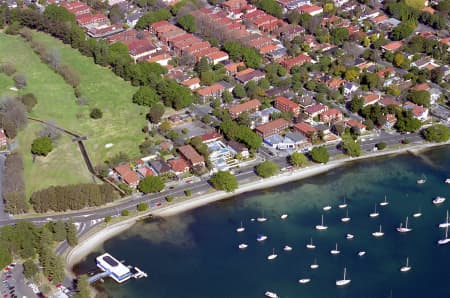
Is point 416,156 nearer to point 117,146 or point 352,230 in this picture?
point 352,230

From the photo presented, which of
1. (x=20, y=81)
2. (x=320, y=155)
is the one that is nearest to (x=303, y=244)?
(x=320, y=155)

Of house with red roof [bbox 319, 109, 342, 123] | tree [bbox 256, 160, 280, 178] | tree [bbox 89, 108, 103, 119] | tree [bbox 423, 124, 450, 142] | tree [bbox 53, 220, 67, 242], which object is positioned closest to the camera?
tree [bbox 53, 220, 67, 242]

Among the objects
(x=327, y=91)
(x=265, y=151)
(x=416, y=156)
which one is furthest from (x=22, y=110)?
(x=416, y=156)

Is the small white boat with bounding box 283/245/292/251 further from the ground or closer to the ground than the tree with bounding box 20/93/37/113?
closer to the ground

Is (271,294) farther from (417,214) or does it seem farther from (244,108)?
(244,108)

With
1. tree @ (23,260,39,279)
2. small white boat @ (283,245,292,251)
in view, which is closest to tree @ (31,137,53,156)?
tree @ (23,260,39,279)

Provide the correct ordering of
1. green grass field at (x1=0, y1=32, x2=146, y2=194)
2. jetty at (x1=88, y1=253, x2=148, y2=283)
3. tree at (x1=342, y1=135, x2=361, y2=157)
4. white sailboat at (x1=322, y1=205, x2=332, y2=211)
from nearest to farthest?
jetty at (x1=88, y1=253, x2=148, y2=283)
white sailboat at (x1=322, y1=205, x2=332, y2=211)
tree at (x1=342, y1=135, x2=361, y2=157)
green grass field at (x1=0, y1=32, x2=146, y2=194)

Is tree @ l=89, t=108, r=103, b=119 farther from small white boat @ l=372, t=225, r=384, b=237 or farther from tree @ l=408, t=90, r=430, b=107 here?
tree @ l=408, t=90, r=430, b=107
